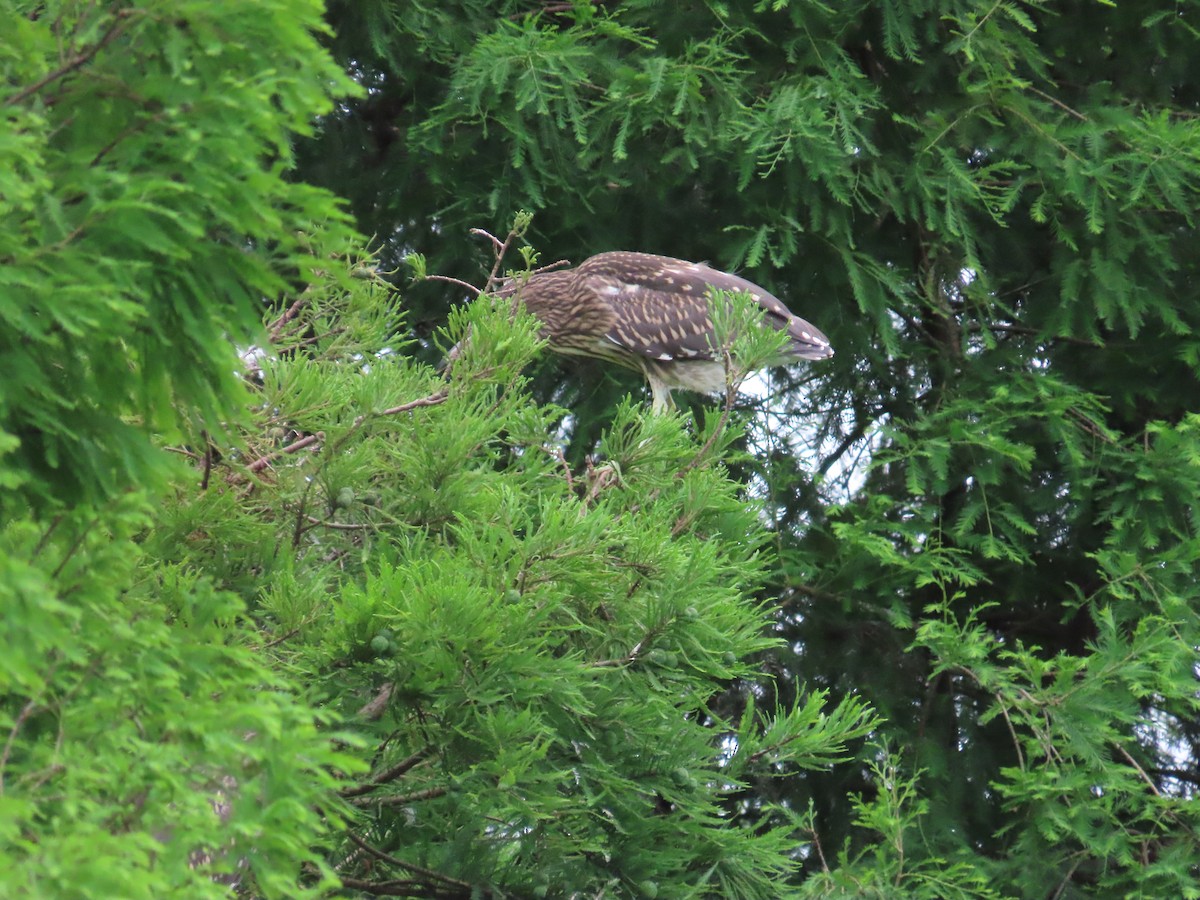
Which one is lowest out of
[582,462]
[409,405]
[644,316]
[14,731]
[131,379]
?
[582,462]

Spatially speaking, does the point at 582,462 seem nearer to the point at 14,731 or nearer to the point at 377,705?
the point at 377,705

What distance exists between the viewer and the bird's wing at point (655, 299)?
237 inches

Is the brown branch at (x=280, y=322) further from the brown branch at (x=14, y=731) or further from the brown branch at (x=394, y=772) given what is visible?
the brown branch at (x=14, y=731)

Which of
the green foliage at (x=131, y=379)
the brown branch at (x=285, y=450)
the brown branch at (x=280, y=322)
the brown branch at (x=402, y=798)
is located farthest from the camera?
the brown branch at (x=280, y=322)

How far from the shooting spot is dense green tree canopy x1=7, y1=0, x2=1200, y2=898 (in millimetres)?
1774

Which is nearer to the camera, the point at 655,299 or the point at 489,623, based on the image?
the point at 489,623

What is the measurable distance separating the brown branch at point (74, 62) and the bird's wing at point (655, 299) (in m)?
4.20

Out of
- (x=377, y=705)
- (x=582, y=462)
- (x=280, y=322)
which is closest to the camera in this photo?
(x=377, y=705)

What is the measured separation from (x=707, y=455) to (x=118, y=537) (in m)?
1.70

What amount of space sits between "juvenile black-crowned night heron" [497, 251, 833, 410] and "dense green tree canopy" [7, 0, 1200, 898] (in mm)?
169

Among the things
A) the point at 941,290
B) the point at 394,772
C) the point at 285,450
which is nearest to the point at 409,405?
the point at 285,450

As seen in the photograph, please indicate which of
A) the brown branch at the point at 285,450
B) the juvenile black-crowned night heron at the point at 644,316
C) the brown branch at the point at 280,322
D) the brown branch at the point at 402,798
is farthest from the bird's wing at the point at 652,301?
the brown branch at the point at 402,798

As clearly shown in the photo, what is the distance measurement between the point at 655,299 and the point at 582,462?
29.7 inches

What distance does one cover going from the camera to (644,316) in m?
6.09
